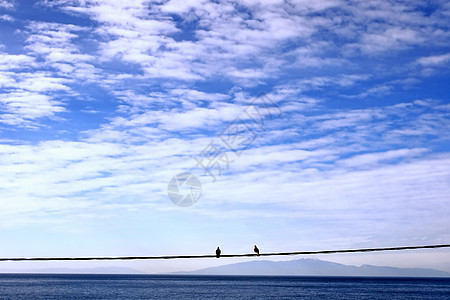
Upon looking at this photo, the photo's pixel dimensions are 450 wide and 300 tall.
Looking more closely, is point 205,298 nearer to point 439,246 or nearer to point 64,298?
point 64,298

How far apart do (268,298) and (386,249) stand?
112 m

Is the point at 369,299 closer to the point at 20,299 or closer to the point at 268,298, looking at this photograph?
the point at 268,298

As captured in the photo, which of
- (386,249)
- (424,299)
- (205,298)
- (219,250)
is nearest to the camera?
(386,249)

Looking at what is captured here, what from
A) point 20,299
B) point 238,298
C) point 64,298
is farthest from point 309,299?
point 20,299

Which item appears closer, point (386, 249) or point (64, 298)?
point (386, 249)

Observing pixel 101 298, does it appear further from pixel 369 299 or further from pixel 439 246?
pixel 439 246

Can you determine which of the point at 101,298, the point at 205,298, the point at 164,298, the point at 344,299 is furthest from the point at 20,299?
the point at 344,299

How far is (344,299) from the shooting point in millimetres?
120125

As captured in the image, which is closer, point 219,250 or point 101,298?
point 219,250

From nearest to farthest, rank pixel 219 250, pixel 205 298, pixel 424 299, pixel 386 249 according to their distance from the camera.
Result: 1. pixel 386 249
2. pixel 219 250
3. pixel 205 298
4. pixel 424 299

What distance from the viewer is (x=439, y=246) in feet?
51.8

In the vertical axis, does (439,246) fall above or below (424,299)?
above

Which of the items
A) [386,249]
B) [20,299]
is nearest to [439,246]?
[386,249]

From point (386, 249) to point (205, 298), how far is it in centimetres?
10702
